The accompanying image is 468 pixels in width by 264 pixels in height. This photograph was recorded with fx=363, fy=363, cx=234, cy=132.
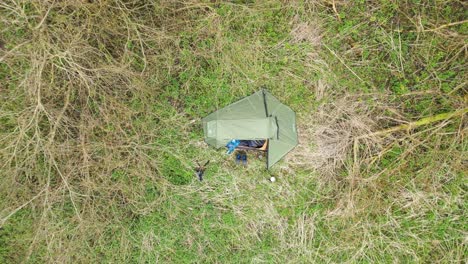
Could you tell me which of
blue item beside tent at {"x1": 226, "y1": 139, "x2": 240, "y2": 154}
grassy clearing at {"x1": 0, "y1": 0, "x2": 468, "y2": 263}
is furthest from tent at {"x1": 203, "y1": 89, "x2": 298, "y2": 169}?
grassy clearing at {"x1": 0, "y1": 0, "x2": 468, "y2": 263}

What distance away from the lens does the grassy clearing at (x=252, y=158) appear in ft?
14.8

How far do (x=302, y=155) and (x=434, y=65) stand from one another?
2003 millimetres

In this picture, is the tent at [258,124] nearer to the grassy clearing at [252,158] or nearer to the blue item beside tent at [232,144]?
the blue item beside tent at [232,144]

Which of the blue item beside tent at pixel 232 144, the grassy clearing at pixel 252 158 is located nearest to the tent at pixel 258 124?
the blue item beside tent at pixel 232 144

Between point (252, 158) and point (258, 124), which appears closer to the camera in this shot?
point (258, 124)

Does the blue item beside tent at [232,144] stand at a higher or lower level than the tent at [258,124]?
lower

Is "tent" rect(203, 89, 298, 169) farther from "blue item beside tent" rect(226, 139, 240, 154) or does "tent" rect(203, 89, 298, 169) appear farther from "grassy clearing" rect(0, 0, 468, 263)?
"grassy clearing" rect(0, 0, 468, 263)

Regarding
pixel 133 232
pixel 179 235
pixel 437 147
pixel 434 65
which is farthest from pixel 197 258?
pixel 434 65

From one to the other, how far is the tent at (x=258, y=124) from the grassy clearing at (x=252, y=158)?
21 cm

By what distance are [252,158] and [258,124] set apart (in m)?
0.66

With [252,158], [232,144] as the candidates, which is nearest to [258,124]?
[232,144]

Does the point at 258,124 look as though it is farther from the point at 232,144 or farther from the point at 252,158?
the point at 252,158

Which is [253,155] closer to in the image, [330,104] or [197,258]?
[330,104]

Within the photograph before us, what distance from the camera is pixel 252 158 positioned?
4758 mm
